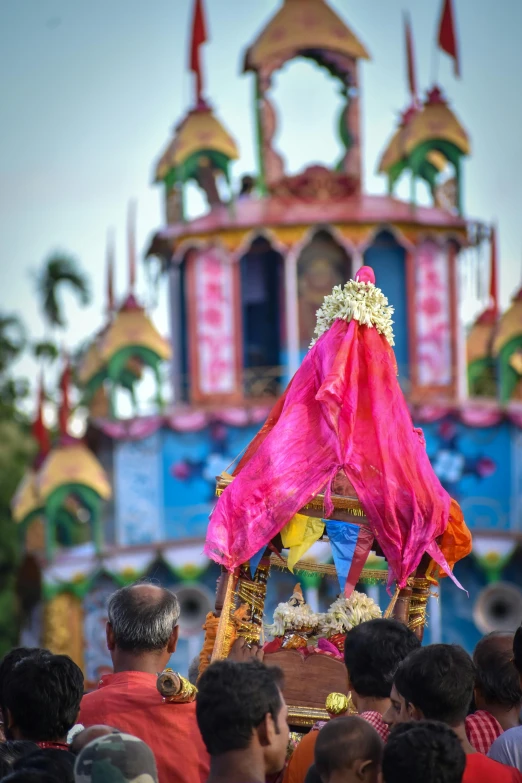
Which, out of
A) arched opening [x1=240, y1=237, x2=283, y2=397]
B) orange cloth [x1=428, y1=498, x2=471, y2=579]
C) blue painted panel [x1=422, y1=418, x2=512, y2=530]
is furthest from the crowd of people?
arched opening [x1=240, y1=237, x2=283, y2=397]

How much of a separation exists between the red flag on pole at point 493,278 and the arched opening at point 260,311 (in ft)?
9.66

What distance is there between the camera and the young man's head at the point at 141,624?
17.0 feet

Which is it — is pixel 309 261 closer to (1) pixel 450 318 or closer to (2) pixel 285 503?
(1) pixel 450 318

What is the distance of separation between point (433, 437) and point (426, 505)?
11911 mm

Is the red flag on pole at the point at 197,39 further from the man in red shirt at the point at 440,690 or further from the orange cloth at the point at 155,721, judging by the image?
the man in red shirt at the point at 440,690

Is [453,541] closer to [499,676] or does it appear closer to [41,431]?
[499,676]

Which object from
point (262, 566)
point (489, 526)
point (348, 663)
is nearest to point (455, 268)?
point (489, 526)

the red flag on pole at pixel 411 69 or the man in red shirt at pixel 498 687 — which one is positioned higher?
the red flag on pole at pixel 411 69

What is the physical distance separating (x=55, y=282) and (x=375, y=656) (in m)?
23.8

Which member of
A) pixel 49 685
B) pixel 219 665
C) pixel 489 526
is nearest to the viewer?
pixel 219 665

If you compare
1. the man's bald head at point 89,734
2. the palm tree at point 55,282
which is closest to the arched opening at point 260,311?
the palm tree at point 55,282

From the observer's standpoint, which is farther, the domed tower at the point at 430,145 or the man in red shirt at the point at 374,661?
the domed tower at the point at 430,145

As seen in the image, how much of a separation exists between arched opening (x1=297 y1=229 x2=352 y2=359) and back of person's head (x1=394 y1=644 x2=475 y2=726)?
1431 centimetres

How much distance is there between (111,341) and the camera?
1859 cm
